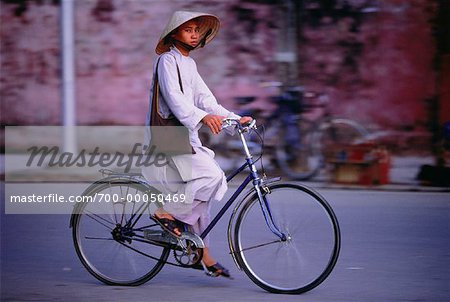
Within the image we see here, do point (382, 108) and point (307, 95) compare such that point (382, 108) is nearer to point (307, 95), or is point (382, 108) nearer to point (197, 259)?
point (307, 95)

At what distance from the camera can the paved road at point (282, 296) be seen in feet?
19.0

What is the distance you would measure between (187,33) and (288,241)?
1.48 m

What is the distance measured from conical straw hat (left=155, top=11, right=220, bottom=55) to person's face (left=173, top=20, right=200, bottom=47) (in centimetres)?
7

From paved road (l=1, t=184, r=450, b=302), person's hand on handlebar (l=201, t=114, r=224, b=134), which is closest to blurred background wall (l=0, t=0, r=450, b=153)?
paved road (l=1, t=184, r=450, b=302)

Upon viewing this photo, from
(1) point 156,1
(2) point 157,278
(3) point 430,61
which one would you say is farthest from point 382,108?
(2) point 157,278

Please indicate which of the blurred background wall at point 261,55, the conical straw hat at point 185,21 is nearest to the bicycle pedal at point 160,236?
the conical straw hat at point 185,21

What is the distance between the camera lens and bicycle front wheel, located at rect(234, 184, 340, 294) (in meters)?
5.68

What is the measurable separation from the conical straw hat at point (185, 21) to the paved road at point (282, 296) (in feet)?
5.26

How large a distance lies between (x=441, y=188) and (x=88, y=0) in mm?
6236

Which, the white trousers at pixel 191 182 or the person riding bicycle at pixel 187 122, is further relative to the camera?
the white trousers at pixel 191 182

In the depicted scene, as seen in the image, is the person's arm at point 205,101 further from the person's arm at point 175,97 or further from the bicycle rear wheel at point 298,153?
the bicycle rear wheel at point 298,153

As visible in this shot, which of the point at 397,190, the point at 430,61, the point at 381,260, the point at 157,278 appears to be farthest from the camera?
the point at 430,61

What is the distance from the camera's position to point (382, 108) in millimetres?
13172

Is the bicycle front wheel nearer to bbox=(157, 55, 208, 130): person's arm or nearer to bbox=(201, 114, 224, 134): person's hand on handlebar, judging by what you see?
bbox=(201, 114, 224, 134): person's hand on handlebar
